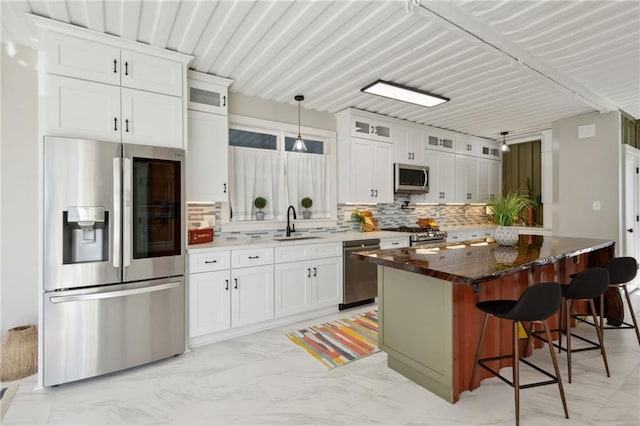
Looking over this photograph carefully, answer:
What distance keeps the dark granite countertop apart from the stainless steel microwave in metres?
2.15

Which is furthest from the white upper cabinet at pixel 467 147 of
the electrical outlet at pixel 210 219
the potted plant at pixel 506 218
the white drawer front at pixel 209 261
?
the white drawer front at pixel 209 261

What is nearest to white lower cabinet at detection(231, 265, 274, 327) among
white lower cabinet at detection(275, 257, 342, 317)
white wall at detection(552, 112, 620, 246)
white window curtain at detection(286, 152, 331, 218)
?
white lower cabinet at detection(275, 257, 342, 317)

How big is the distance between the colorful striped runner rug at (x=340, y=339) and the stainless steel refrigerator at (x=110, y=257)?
1.25 metres

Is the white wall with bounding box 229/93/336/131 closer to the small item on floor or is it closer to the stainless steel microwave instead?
the stainless steel microwave

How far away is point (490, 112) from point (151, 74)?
470 cm

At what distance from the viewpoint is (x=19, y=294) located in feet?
9.82

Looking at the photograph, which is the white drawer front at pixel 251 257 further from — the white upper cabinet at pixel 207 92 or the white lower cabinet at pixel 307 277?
the white upper cabinet at pixel 207 92

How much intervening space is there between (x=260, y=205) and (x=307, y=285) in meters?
1.22

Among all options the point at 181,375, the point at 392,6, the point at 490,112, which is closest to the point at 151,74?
the point at 392,6

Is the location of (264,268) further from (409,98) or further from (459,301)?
(409,98)

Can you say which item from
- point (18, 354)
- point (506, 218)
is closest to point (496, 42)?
point (506, 218)

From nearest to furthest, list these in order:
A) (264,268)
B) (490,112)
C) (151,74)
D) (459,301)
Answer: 1. (459,301)
2. (151,74)
3. (264,268)
4. (490,112)

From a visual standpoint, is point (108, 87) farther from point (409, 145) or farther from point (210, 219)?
point (409, 145)

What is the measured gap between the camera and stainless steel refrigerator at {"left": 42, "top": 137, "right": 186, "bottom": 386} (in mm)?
2484
